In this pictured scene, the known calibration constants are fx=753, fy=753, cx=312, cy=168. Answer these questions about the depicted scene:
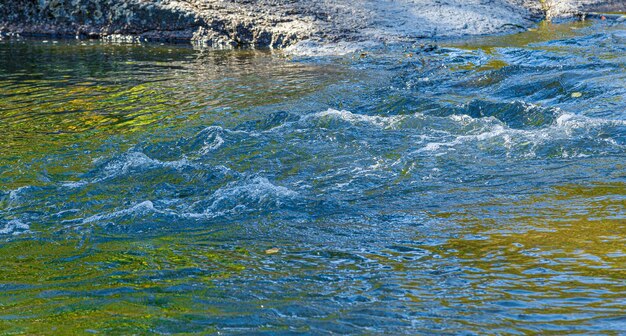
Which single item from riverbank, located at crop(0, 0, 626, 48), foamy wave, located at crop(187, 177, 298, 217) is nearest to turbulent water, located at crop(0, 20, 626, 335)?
foamy wave, located at crop(187, 177, 298, 217)

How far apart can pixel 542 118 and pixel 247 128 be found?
2.49 meters

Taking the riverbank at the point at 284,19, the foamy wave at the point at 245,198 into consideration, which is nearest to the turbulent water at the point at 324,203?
the foamy wave at the point at 245,198

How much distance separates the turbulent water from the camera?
303 centimetres

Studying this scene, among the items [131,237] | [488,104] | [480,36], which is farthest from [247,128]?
[480,36]

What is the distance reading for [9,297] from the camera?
3.27m

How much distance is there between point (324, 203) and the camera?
4.45m

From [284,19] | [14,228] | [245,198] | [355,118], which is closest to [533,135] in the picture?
[355,118]

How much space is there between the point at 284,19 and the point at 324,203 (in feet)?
25.2

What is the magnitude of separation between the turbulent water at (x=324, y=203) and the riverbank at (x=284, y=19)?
2745 mm

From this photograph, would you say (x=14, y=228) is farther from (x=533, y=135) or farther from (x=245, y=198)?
(x=533, y=135)

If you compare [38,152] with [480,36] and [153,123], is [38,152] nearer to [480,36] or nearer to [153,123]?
[153,123]

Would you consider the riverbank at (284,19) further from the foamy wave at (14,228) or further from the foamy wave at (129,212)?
the foamy wave at (14,228)

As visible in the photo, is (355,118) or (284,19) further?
(284,19)

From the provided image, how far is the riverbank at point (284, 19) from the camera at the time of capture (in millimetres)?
11398
